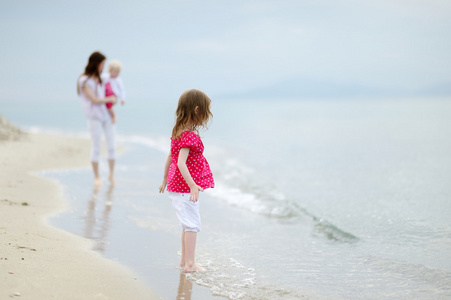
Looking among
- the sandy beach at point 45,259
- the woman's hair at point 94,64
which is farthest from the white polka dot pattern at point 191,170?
the woman's hair at point 94,64

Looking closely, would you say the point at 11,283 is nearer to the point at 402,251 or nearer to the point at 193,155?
the point at 193,155

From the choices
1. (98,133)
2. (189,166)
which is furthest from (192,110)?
(98,133)

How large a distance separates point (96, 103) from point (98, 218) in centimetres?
272

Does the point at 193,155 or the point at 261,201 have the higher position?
the point at 193,155

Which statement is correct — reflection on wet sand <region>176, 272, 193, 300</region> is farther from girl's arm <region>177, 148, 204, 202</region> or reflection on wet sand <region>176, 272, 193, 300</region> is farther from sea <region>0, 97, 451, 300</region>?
girl's arm <region>177, 148, 204, 202</region>

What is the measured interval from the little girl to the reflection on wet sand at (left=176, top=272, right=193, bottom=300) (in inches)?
7.1

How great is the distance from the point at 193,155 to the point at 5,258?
1.71m

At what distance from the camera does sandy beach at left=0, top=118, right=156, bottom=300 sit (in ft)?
12.2

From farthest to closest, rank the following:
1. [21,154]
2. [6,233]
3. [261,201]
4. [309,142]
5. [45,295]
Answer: [309,142] → [21,154] → [261,201] → [6,233] → [45,295]

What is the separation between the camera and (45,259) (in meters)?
4.35

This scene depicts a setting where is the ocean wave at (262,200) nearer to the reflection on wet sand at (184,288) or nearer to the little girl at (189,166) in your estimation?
the little girl at (189,166)

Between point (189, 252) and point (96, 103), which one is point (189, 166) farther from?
point (96, 103)

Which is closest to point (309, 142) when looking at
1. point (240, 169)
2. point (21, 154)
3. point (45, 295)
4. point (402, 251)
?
point (240, 169)

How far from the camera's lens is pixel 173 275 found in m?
4.63
